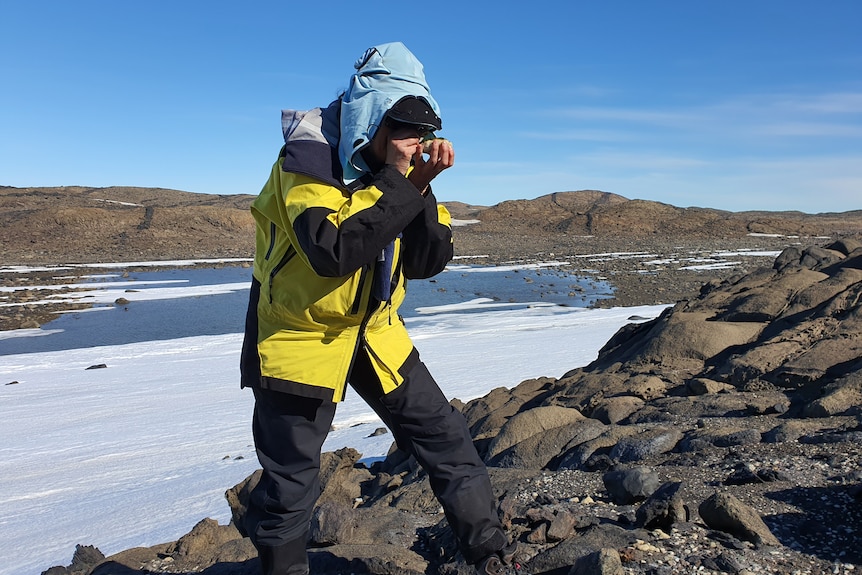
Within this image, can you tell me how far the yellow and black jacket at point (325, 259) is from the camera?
1.80 meters

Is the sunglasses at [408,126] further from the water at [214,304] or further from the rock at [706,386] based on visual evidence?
the water at [214,304]

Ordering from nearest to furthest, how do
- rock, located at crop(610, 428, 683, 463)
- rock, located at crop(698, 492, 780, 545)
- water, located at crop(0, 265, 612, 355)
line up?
rock, located at crop(698, 492, 780, 545) < rock, located at crop(610, 428, 683, 463) < water, located at crop(0, 265, 612, 355)

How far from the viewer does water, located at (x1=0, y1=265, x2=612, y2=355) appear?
12.5 m

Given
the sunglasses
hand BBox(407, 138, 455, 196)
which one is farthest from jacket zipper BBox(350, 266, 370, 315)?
the sunglasses

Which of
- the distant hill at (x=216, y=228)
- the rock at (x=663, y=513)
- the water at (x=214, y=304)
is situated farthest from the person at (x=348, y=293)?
the distant hill at (x=216, y=228)

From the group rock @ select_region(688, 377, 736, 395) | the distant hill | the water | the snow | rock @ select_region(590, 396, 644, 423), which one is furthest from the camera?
the distant hill

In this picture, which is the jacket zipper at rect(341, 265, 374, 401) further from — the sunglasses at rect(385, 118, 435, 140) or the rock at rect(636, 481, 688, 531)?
the rock at rect(636, 481, 688, 531)

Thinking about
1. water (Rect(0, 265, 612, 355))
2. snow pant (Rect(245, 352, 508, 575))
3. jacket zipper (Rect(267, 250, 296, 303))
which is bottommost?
water (Rect(0, 265, 612, 355))

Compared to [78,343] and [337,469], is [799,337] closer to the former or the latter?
[337,469]

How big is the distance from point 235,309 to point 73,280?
32.8ft

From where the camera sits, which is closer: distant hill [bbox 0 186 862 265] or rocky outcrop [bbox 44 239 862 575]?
rocky outcrop [bbox 44 239 862 575]

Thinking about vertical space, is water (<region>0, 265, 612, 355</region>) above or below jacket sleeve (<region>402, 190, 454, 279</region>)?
below

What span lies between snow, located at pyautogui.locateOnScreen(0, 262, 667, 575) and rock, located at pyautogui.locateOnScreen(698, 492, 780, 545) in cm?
289

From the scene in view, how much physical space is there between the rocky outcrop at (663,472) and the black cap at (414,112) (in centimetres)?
131
